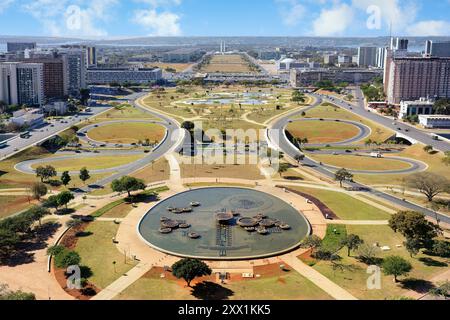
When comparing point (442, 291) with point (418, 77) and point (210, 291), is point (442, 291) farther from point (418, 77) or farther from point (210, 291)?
point (418, 77)


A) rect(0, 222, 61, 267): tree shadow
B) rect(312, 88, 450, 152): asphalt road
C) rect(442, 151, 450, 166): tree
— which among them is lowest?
rect(0, 222, 61, 267): tree shadow

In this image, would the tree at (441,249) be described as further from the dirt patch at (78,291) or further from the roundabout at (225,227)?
the dirt patch at (78,291)

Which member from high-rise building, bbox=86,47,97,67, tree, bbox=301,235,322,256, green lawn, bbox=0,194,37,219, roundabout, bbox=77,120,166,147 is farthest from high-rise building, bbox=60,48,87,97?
tree, bbox=301,235,322,256

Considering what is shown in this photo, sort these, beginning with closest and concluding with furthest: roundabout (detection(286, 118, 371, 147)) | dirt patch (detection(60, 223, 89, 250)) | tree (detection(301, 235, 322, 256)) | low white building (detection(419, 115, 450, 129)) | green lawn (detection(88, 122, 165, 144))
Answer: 1. tree (detection(301, 235, 322, 256))
2. dirt patch (detection(60, 223, 89, 250))
3. green lawn (detection(88, 122, 165, 144))
4. roundabout (detection(286, 118, 371, 147))
5. low white building (detection(419, 115, 450, 129))

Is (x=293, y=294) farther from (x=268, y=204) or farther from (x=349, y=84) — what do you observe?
(x=349, y=84)

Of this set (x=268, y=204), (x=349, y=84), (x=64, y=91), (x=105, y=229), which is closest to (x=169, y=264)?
(x=105, y=229)

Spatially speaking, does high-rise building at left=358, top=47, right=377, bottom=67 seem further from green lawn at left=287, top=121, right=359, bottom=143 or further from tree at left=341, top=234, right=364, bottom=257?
tree at left=341, top=234, right=364, bottom=257

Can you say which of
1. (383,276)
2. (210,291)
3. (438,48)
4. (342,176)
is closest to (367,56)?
(438,48)
